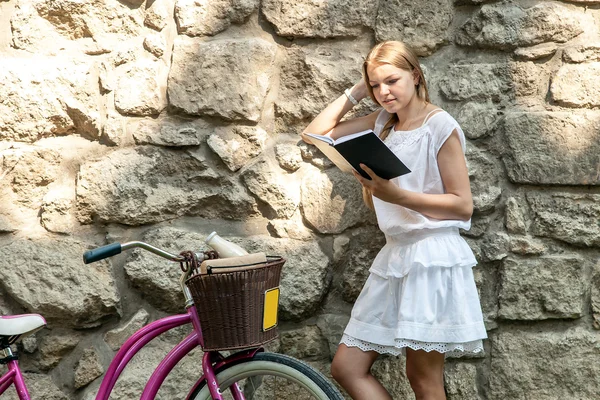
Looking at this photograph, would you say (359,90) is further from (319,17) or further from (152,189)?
(152,189)

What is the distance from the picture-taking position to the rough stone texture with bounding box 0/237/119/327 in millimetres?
2611

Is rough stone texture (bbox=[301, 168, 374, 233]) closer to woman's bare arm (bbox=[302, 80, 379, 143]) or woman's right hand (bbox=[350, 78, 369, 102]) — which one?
woman's bare arm (bbox=[302, 80, 379, 143])

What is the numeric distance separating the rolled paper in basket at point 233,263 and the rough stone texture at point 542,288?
3.45ft

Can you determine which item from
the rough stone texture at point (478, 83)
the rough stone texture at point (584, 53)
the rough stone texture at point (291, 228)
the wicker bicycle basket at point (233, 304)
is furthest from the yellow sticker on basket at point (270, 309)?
the rough stone texture at point (584, 53)

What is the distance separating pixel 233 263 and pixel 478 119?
3.74ft

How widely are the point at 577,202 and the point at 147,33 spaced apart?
163 cm

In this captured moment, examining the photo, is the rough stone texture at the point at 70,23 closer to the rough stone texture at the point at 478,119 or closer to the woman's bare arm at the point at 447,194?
the woman's bare arm at the point at 447,194

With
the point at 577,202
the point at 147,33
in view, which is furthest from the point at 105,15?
the point at 577,202

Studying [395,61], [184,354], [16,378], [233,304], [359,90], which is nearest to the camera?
[233,304]

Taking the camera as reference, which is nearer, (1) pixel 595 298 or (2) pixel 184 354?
(2) pixel 184 354

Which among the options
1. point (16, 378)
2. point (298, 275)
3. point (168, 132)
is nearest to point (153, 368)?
point (16, 378)

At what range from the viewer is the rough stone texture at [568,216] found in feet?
8.62

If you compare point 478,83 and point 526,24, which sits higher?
point 526,24

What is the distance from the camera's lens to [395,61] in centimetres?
243
